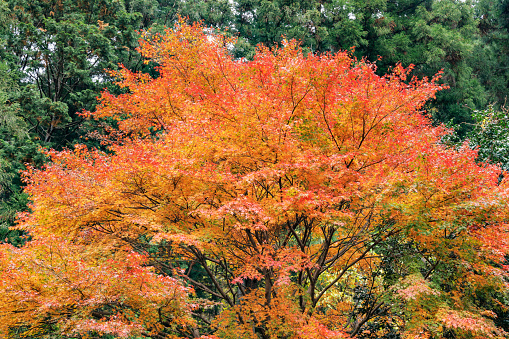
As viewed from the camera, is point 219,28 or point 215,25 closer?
point 219,28

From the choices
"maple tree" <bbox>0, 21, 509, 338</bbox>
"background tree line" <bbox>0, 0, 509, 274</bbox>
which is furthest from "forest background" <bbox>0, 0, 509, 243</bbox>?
"maple tree" <bbox>0, 21, 509, 338</bbox>

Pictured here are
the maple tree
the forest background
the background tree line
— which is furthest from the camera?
the background tree line

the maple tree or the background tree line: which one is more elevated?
the background tree line

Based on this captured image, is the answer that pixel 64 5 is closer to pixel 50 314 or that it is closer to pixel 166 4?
pixel 166 4

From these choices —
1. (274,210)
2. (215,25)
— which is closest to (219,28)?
(215,25)

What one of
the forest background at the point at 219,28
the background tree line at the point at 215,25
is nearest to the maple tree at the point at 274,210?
the forest background at the point at 219,28

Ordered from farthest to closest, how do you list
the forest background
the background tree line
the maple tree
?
the background tree line
the forest background
the maple tree

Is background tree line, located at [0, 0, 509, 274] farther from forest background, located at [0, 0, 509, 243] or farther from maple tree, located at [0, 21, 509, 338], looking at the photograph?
maple tree, located at [0, 21, 509, 338]

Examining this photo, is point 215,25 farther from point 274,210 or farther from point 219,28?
point 274,210

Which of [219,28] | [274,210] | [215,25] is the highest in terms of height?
[215,25]

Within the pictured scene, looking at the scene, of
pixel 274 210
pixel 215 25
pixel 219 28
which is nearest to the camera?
Result: pixel 274 210

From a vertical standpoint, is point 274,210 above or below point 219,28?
below

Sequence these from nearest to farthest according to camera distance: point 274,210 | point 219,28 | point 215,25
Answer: point 274,210 → point 219,28 → point 215,25

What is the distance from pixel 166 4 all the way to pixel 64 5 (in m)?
10.5
